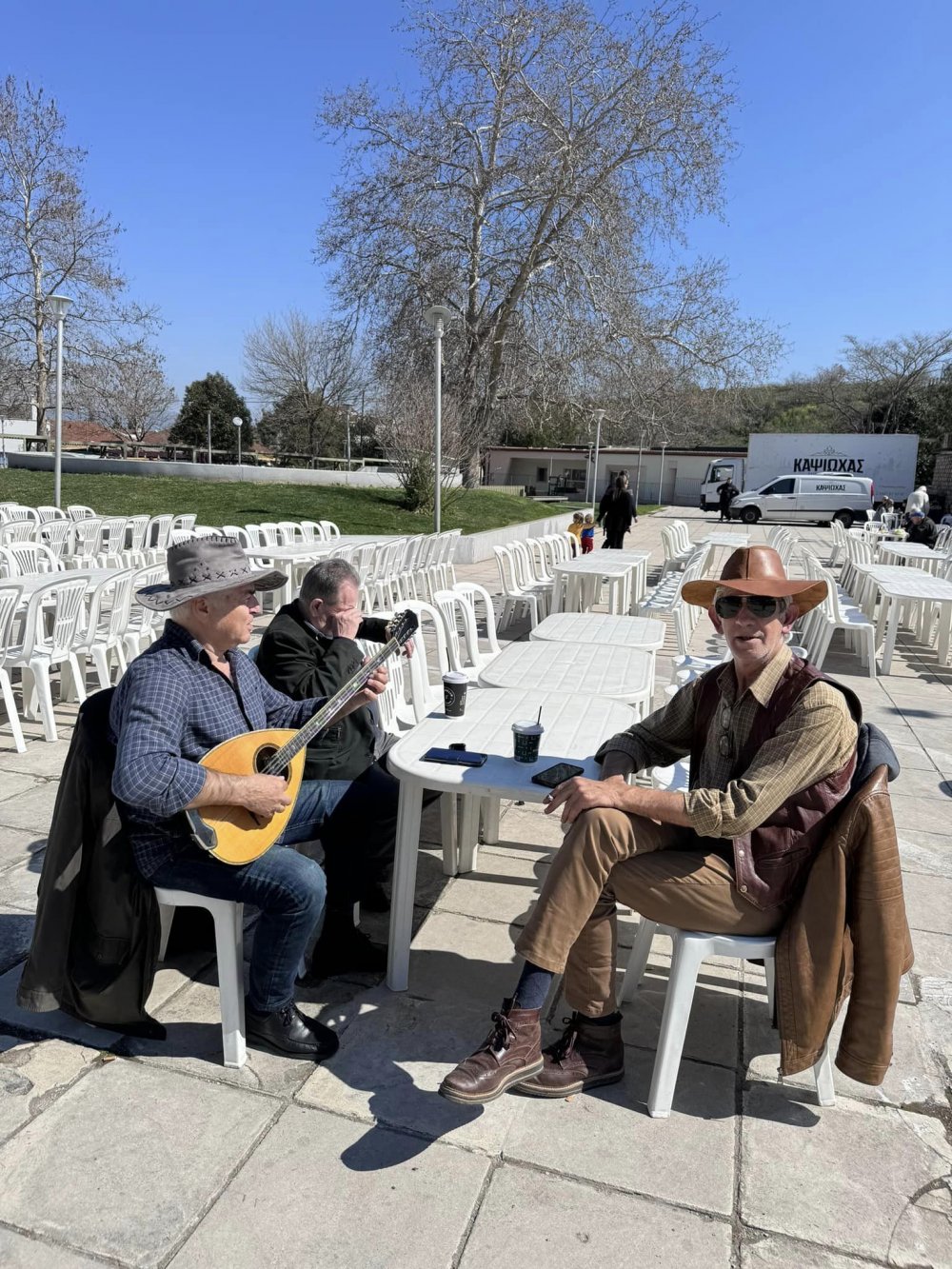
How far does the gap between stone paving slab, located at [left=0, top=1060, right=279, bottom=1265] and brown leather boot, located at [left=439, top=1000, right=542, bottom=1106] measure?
45cm

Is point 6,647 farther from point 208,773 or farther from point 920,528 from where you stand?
point 920,528

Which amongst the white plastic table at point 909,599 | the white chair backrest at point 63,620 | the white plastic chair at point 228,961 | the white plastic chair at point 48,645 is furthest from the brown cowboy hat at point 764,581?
the white plastic table at point 909,599

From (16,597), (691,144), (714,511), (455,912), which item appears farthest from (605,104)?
(455,912)

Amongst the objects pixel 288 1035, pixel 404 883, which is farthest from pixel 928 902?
pixel 288 1035

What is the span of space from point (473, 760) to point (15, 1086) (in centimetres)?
137

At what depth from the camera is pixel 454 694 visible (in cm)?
283

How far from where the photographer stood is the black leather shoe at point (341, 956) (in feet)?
8.48

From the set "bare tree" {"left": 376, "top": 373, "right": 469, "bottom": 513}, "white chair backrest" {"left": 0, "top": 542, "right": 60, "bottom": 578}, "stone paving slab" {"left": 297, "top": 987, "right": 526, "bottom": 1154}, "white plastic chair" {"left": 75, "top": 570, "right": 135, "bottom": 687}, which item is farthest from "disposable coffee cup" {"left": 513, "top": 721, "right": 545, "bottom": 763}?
"bare tree" {"left": 376, "top": 373, "right": 469, "bottom": 513}

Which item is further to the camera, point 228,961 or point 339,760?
point 339,760

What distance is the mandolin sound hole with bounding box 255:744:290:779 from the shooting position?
2.21 meters

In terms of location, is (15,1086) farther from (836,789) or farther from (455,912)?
(836,789)

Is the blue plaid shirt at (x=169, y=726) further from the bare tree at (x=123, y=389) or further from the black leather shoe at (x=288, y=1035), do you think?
the bare tree at (x=123, y=389)

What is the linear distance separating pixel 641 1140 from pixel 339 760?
130 centimetres

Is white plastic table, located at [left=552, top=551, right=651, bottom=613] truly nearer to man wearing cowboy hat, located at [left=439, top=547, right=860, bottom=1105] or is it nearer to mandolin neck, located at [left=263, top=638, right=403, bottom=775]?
mandolin neck, located at [left=263, top=638, right=403, bottom=775]
